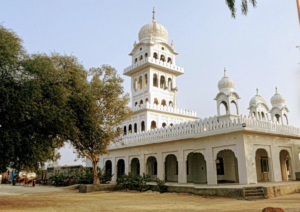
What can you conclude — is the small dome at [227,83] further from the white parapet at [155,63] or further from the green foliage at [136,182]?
the white parapet at [155,63]

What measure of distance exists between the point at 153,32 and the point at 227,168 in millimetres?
20049

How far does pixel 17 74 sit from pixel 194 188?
11.0 m

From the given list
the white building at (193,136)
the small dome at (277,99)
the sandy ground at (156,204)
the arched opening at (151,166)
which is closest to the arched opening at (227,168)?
the white building at (193,136)

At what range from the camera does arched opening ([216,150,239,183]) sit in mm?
18859

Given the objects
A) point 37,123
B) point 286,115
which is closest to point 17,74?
point 37,123

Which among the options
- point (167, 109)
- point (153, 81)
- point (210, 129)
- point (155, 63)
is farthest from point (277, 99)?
point (153, 81)

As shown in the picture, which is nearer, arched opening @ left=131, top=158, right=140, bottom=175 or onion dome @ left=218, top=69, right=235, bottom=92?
onion dome @ left=218, top=69, right=235, bottom=92

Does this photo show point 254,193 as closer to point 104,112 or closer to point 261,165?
point 261,165

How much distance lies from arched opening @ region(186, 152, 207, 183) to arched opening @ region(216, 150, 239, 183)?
143cm

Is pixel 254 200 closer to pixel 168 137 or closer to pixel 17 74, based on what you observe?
pixel 168 137

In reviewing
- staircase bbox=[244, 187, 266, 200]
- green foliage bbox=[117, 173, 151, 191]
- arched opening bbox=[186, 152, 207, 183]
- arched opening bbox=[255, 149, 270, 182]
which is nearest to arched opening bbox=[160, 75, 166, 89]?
arched opening bbox=[186, 152, 207, 183]

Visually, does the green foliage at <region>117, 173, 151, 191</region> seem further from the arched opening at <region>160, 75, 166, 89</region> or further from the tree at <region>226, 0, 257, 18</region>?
the arched opening at <region>160, 75, 166, 89</region>

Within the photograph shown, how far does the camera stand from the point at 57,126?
12164 millimetres

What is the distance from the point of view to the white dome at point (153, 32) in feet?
109
